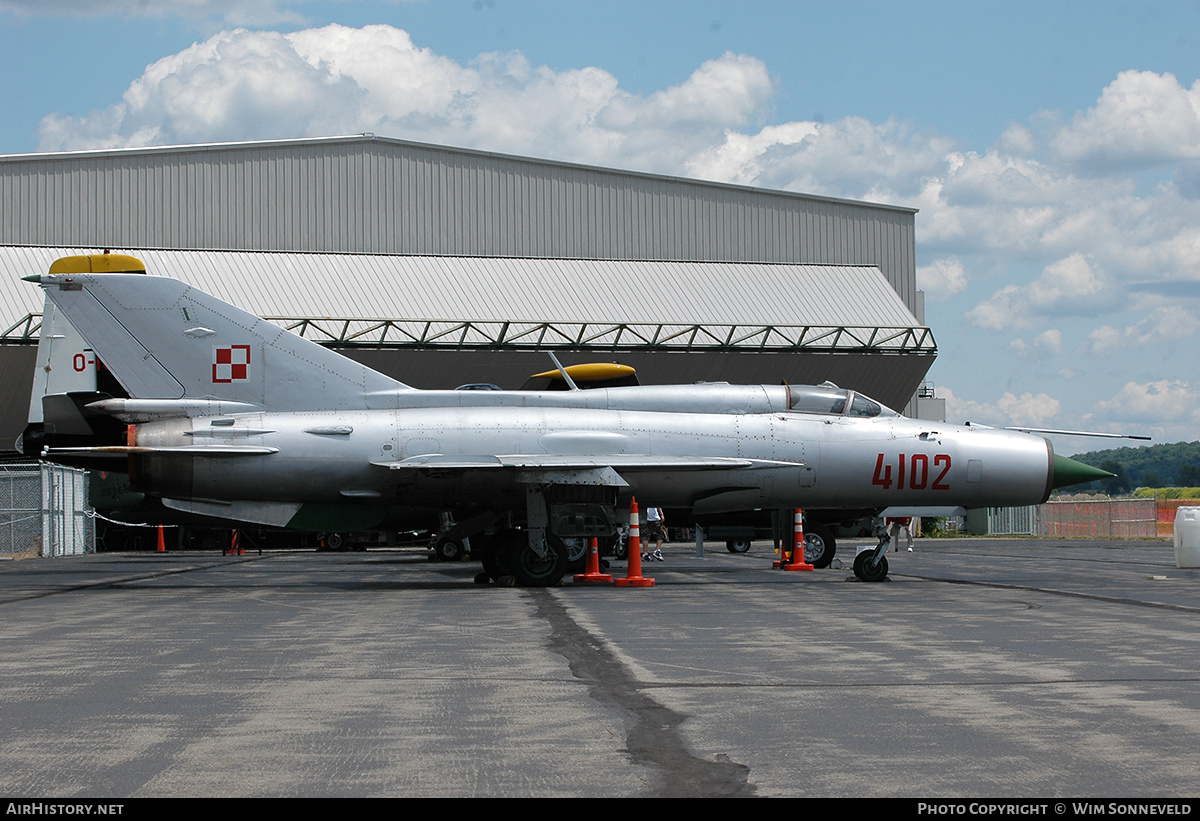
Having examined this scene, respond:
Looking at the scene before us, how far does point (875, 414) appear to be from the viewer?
16.4 meters

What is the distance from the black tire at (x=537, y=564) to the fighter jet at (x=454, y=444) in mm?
18

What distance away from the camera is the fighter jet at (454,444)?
48.0ft

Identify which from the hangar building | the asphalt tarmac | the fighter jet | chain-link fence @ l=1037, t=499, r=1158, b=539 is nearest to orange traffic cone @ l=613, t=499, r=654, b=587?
the fighter jet

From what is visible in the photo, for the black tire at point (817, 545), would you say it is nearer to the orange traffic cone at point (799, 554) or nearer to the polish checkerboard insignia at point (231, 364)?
the orange traffic cone at point (799, 554)

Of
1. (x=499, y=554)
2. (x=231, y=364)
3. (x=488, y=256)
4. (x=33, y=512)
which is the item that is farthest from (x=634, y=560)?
(x=488, y=256)

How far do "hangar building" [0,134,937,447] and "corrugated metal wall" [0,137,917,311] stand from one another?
0.21 feet

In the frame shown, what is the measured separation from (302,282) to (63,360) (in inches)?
618

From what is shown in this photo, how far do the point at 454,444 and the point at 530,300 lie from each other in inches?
892

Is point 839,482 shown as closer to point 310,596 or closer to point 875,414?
point 875,414

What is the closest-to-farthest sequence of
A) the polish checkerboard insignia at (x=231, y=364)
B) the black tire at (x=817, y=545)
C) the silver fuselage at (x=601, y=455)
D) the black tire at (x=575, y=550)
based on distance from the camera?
the silver fuselage at (x=601, y=455), the polish checkerboard insignia at (x=231, y=364), the black tire at (x=575, y=550), the black tire at (x=817, y=545)

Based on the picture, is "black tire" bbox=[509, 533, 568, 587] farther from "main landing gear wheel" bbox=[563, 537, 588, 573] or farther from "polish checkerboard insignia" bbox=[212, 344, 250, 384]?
"polish checkerboard insignia" bbox=[212, 344, 250, 384]

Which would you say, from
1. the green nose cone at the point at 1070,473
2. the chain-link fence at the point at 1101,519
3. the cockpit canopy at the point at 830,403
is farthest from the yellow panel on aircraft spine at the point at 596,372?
the chain-link fence at the point at 1101,519

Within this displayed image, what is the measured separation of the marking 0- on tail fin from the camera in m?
14.8

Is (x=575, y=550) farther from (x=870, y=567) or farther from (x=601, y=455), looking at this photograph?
(x=870, y=567)
